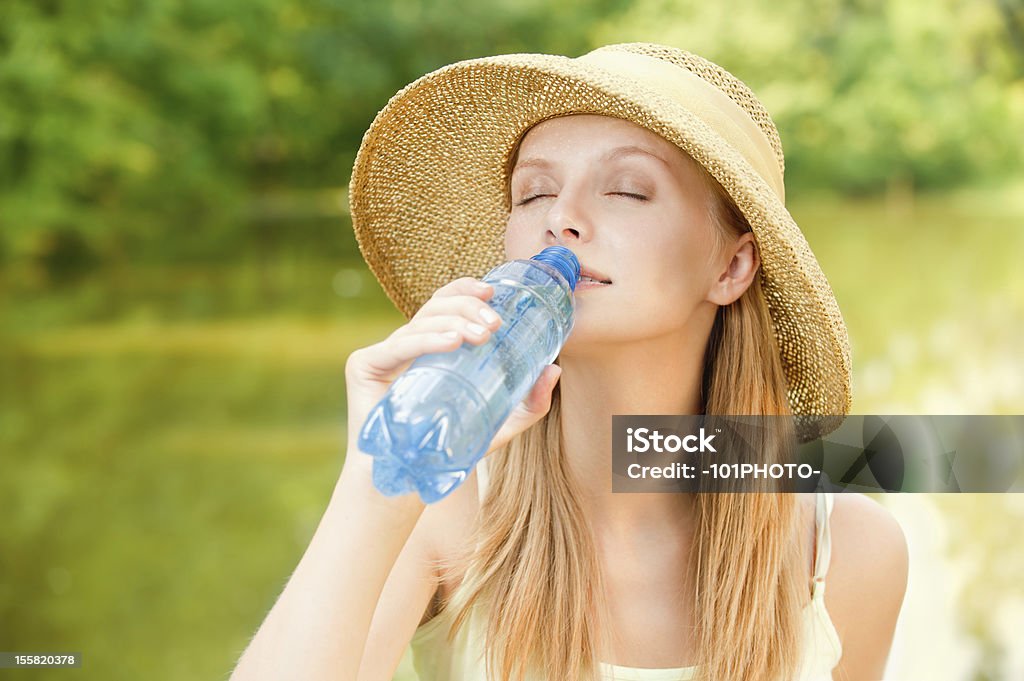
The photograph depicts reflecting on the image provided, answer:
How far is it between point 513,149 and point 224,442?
4649 mm

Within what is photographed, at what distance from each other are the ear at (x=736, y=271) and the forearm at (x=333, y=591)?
44 centimetres

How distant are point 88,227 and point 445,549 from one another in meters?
11.4

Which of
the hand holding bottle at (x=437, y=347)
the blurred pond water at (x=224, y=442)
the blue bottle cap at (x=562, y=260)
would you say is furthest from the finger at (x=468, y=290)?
the blurred pond water at (x=224, y=442)

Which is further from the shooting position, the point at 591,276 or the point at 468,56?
the point at 468,56

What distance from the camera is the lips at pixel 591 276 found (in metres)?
1.10

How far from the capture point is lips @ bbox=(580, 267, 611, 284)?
110 cm

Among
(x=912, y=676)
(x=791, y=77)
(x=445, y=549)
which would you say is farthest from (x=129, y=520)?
(x=791, y=77)

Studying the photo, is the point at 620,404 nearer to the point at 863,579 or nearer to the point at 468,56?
the point at 863,579

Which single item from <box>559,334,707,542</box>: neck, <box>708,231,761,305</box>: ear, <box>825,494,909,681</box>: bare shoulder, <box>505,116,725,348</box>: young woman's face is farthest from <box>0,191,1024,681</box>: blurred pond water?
<box>505,116,725,348</box>: young woman's face

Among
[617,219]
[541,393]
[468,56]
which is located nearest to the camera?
[541,393]

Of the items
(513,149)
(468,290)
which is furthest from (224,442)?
(468,290)

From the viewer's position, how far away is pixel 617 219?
112cm

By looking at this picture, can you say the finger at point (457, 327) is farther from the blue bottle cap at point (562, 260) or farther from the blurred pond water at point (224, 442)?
the blurred pond water at point (224, 442)

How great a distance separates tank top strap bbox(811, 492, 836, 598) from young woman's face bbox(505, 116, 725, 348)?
0.96 feet
